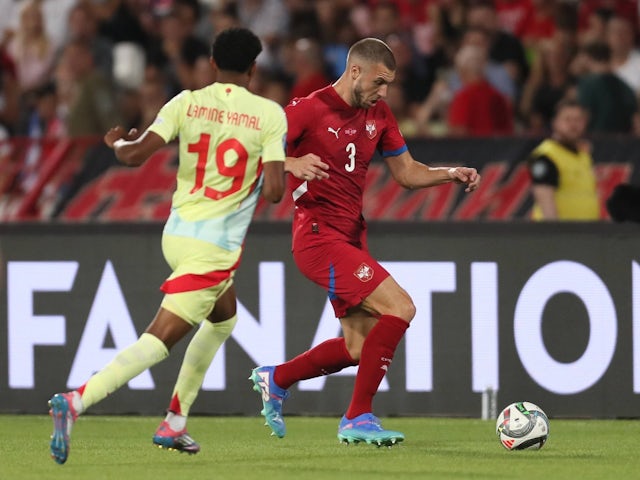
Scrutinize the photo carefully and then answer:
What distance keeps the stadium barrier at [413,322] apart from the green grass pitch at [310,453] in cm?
17

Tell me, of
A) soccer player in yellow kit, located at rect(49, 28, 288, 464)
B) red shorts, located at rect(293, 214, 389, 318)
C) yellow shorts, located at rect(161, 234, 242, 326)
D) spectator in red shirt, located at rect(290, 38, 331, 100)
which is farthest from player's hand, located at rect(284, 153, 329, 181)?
spectator in red shirt, located at rect(290, 38, 331, 100)

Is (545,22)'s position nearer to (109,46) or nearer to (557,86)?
(557,86)

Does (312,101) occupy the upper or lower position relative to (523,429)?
upper

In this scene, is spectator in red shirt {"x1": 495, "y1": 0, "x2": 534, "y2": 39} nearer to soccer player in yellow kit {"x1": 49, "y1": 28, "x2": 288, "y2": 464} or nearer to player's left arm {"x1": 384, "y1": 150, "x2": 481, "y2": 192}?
player's left arm {"x1": 384, "y1": 150, "x2": 481, "y2": 192}

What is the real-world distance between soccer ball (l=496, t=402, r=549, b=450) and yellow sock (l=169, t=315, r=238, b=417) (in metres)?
1.59

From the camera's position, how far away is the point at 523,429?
333 inches

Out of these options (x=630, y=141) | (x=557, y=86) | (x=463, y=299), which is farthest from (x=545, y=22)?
(x=463, y=299)

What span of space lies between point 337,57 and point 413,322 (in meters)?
5.63

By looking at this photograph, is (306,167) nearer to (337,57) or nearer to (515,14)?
(337,57)

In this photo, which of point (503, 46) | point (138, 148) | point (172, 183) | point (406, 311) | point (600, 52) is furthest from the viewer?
point (503, 46)

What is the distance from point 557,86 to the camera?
14.8 meters

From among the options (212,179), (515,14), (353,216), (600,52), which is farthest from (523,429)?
(515,14)

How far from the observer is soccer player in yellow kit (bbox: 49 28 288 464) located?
7.55 meters

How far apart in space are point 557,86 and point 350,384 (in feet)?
17.2
